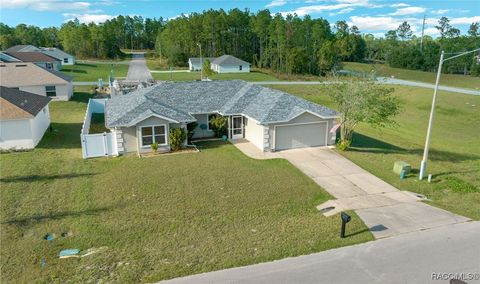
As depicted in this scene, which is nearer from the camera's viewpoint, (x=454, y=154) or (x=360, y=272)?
(x=360, y=272)

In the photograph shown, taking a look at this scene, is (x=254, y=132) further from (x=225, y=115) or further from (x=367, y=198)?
(x=367, y=198)

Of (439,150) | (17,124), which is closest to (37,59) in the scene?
(17,124)

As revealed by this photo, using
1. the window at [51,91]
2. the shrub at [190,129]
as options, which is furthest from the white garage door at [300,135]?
the window at [51,91]

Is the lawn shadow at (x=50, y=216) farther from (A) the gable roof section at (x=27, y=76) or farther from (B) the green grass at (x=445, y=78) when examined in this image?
(B) the green grass at (x=445, y=78)

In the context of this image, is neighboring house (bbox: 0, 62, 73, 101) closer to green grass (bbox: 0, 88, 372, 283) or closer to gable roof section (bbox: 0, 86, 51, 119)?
gable roof section (bbox: 0, 86, 51, 119)

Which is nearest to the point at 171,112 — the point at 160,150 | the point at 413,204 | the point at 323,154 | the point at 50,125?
the point at 160,150

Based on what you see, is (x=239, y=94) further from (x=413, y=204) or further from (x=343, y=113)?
(x=413, y=204)

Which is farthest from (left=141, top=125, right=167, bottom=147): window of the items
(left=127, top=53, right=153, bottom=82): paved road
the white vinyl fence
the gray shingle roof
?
(left=127, top=53, right=153, bottom=82): paved road
